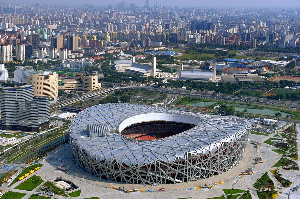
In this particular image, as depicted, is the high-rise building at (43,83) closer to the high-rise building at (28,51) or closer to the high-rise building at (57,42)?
the high-rise building at (28,51)

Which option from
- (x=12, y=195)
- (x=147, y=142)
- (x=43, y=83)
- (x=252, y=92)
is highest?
(x=43, y=83)

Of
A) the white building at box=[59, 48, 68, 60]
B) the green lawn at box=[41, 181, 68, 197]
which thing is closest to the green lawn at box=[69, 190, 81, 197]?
the green lawn at box=[41, 181, 68, 197]

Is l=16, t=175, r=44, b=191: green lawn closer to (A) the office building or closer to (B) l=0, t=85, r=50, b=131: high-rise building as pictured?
(B) l=0, t=85, r=50, b=131: high-rise building

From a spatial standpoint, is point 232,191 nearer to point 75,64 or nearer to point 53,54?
point 75,64

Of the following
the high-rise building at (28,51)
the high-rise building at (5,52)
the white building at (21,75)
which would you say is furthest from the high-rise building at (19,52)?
the white building at (21,75)

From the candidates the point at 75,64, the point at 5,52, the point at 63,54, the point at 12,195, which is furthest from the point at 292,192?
the point at 63,54

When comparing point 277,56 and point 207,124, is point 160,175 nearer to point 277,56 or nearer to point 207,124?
point 207,124
